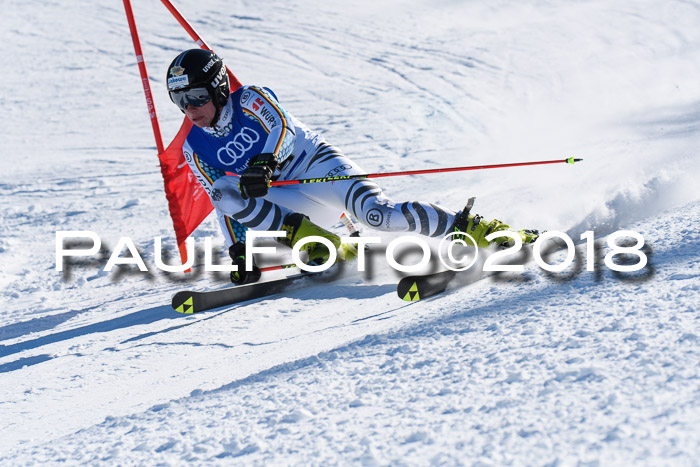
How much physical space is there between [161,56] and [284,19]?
2.96 meters

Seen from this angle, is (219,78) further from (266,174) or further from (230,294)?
(230,294)

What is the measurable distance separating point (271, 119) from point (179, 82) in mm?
524

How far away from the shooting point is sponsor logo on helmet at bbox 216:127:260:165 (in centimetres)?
386

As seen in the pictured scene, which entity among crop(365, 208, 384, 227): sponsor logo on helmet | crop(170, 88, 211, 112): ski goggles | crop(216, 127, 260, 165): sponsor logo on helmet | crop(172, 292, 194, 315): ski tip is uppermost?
crop(170, 88, 211, 112): ski goggles

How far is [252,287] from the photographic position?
388 cm

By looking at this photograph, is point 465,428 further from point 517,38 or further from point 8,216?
point 517,38

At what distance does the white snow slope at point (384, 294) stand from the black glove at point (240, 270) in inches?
11.8

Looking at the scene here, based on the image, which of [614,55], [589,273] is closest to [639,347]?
[589,273]

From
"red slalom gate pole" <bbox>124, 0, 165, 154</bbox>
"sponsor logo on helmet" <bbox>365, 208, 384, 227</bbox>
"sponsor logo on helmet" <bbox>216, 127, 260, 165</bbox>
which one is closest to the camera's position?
"sponsor logo on helmet" <bbox>365, 208, 384, 227</bbox>

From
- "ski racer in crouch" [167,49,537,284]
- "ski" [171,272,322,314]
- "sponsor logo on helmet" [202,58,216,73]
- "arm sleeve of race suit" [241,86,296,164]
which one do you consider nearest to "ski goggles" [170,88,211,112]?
"ski racer in crouch" [167,49,537,284]

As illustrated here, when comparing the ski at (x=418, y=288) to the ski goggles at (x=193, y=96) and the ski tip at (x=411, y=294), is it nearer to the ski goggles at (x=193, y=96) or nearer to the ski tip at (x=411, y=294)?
the ski tip at (x=411, y=294)

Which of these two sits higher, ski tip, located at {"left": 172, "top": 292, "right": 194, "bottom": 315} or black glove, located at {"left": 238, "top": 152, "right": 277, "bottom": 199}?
black glove, located at {"left": 238, "top": 152, "right": 277, "bottom": 199}

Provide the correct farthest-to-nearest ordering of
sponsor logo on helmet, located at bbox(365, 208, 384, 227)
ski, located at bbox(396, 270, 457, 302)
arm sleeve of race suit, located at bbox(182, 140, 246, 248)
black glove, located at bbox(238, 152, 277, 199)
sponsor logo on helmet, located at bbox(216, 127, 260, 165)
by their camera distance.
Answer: arm sleeve of race suit, located at bbox(182, 140, 246, 248)
sponsor logo on helmet, located at bbox(216, 127, 260, 165)
sponsor logo on helmet, located at bbox(365, 208, 384, 227)
black glove, located at bbox(238, 152, 277, 199)
ski, located at bbox(396, 270, 457, 302)

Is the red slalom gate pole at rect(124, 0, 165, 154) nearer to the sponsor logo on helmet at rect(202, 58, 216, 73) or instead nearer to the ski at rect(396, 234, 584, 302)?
the sponsor logo on helmet at rect(202, 58, 216, 73)
